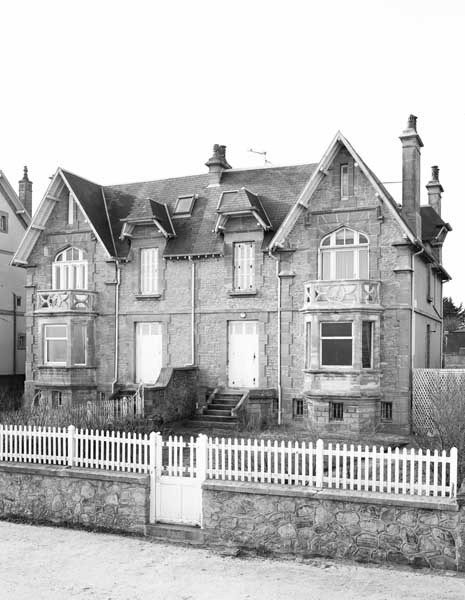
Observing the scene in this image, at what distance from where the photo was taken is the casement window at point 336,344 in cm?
2402

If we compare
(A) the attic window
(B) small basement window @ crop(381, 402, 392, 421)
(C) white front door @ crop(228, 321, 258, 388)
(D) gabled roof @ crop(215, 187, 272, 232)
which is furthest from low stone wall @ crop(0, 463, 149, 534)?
(A) the attic window

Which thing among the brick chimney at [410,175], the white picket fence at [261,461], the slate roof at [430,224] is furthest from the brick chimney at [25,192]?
the white picket fence at [261,461]

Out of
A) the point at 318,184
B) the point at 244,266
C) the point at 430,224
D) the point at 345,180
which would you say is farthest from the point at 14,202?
the point at 430,224

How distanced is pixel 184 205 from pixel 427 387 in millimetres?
12421

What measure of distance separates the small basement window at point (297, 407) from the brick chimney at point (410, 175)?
749 cm

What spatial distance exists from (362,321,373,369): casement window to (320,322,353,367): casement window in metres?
0.45

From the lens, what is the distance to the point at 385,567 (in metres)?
11.9

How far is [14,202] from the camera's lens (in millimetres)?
34375

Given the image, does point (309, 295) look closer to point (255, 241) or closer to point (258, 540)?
point (255, 241)

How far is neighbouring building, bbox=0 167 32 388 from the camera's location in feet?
109

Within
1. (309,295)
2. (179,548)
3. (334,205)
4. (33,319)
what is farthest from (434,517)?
(33,319)

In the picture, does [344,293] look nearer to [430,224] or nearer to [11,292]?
[430,224]

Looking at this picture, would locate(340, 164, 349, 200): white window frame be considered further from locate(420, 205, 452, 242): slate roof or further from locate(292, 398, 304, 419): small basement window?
locate(292, 398, 304, 419): small basement window

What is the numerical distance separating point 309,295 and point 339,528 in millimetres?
12976
